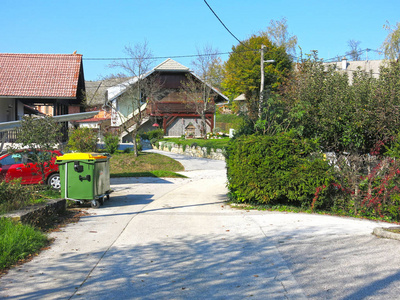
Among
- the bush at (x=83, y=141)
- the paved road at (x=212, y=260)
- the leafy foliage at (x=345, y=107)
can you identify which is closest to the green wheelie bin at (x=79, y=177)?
the paved road at (x=212, y=260)

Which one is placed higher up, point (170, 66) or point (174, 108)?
point (170, 66)

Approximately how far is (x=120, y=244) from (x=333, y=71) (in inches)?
355

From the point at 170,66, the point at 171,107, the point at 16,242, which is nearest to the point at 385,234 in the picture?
the point at 16,242

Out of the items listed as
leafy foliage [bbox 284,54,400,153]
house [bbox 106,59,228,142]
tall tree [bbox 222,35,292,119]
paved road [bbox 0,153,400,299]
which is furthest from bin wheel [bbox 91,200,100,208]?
tall tree [bbox 222,35,292,119]

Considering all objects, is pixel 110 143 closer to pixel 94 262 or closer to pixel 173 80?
pixel 173 80

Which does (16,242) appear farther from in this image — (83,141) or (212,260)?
(83,141)

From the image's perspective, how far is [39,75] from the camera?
23547mm

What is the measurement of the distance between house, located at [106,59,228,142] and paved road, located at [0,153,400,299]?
32.5m

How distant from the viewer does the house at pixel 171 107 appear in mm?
42781

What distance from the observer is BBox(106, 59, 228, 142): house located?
4278 centimetres

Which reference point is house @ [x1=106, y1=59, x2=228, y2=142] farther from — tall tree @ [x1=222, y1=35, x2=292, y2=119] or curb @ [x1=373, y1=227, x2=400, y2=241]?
curb @ [x1=373, y1=227, x2=400, y2=241]

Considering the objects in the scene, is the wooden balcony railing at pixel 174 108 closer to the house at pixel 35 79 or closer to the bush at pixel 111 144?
the bush at pixel 111 144

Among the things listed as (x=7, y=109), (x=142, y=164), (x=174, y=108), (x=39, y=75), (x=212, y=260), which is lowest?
(x=212, y=260)

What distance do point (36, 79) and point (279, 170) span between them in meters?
16.5
